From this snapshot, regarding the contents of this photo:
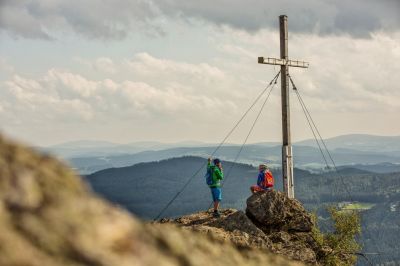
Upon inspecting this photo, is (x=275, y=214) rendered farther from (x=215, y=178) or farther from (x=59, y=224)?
(x=59, y=224)

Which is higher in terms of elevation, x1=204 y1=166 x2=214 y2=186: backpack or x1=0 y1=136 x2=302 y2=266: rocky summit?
x1=0 y1=136 x2=302 y2=266: rocky summit

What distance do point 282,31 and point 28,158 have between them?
94.0ft

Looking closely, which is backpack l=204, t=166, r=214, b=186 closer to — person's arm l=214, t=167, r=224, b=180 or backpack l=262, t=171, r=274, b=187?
person's arm l=214, t=167, r=224, b=180

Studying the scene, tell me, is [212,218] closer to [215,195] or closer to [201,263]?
[215,195]

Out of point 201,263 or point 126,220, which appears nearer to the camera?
point 126,220

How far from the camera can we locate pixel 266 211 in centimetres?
2347

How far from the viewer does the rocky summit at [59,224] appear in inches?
87.6

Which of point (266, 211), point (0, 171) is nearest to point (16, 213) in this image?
point (0, 171)

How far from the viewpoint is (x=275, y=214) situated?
77.4 feet

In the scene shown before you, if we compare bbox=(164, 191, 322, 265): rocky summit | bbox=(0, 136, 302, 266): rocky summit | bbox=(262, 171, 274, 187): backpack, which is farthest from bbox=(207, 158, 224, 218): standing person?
bbox=(0, 136, 302, 266): rocky summit

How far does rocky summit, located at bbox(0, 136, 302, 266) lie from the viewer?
2.22 m

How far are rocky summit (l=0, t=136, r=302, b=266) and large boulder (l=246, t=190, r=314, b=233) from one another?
20.9 m

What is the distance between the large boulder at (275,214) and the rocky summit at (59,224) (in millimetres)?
20873

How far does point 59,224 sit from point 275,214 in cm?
2185
